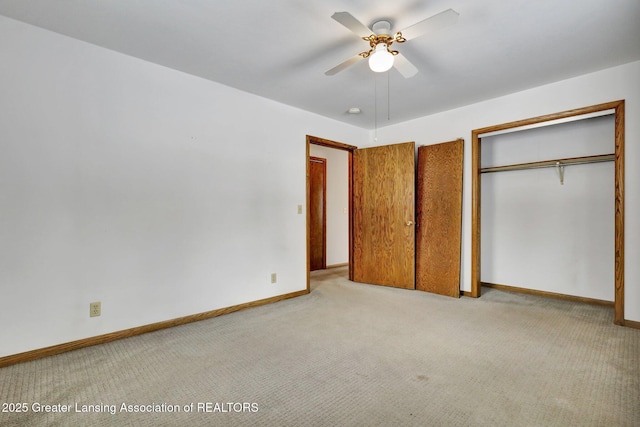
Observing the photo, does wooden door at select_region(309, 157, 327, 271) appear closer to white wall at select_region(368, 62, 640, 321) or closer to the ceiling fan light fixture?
white wall at select_region(368, 62, 640, 321)

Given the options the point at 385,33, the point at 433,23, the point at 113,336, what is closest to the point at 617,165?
the point at 433,23

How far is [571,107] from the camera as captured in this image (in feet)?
10.0

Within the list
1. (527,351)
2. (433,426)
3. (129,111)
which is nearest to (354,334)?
(433,426)

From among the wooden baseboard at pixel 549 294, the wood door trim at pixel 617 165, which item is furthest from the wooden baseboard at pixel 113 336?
the wood door trim at pixel 617 165

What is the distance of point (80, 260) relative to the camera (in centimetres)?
236

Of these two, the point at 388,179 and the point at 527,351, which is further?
the point at 388,179

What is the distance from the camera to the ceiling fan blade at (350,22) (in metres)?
1.72

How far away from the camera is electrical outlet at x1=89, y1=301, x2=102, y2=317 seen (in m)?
2.39

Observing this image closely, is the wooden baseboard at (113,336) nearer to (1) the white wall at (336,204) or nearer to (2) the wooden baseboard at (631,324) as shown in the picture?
(1) the white wall at (336,204)

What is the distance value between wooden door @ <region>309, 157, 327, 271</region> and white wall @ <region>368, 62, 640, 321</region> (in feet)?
6.79

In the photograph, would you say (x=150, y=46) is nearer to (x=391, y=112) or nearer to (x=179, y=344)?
(x=179, y=344)

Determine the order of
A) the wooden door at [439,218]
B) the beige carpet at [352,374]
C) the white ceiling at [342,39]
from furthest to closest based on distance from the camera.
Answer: the wooden door at [439,218], the white ceiling at [342,39], the beige carpet at [352,374]

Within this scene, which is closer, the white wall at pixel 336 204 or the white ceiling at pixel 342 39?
the white ceiling at pixel 342 39

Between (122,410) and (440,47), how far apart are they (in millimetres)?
3285
